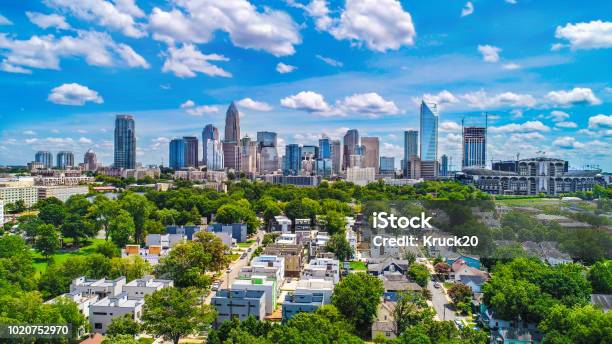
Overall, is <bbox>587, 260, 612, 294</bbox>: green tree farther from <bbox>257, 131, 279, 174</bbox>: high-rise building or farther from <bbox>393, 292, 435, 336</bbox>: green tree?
<bbox>257, 131, 279, 174</bbox>: high-rise building

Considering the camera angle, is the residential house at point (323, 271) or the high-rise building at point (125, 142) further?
the high-rise building at point (125, 142)

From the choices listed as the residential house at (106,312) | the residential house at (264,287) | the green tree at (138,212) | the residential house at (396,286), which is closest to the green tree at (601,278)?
the residential house at (396,286)

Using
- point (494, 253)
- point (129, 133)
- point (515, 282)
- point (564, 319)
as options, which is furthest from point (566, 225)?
point (129, 133)

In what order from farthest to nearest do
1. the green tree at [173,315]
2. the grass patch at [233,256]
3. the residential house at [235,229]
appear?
the residential house at [235,229] < the grass patch at [233,256] < the green tree at [173,315]

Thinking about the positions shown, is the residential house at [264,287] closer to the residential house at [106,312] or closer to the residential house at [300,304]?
the residential house at [300,304]

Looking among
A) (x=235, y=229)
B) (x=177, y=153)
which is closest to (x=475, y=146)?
(x=177, y=153)
